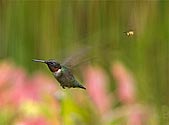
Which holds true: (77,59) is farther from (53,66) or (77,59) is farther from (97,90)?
(97,90)

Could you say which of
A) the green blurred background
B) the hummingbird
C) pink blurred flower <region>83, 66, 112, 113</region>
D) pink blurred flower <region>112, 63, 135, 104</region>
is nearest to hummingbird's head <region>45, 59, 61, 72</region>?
the hummingbird

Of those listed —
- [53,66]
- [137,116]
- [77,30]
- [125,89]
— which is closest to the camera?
[53,66]

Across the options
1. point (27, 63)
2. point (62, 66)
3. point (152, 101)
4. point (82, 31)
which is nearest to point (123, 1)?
point (82, 31)

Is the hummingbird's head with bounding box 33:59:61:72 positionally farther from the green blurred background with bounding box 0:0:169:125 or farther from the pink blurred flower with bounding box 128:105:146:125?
the green blurred background with bounding box 0:0:169:125

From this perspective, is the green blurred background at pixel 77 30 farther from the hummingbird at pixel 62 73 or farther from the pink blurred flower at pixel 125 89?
the hummingbird at pixel 62 73

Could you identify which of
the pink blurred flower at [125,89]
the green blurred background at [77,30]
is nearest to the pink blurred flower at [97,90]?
the pink blurred flower at [125,89]

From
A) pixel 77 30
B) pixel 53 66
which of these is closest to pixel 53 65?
pixel 53 66
